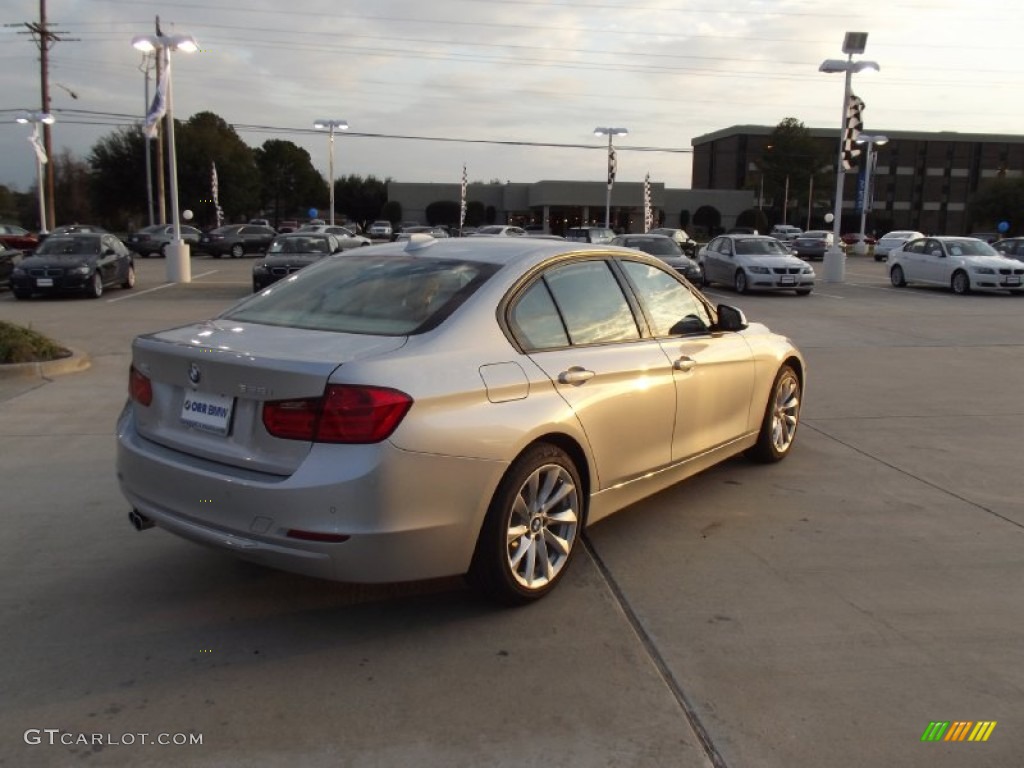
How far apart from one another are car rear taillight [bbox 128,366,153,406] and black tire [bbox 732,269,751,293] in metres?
20.3

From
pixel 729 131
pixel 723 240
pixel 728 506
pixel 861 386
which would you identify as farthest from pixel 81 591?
pixel 729 131

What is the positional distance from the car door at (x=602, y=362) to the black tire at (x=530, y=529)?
26cm

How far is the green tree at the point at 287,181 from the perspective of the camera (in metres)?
88.1

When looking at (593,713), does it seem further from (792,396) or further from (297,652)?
(792,396)

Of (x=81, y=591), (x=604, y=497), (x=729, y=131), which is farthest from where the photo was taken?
(x=729, y=131)

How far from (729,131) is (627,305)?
109 meters

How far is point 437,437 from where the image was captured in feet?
11.5

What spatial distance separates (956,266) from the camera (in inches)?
926

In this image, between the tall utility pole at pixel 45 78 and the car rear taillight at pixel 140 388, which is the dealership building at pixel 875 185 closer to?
the tall utility pole at pixel 45 78

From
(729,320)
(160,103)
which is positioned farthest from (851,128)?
(729,320)

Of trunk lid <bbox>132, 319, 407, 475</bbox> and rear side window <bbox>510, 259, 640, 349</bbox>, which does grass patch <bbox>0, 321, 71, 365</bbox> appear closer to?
trunk lid <bbox>132, 319, 407, 475</bbox>

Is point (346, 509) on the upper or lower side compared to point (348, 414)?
lower

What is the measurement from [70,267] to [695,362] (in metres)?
17.5

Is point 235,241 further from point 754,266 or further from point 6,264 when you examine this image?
point 754,266
